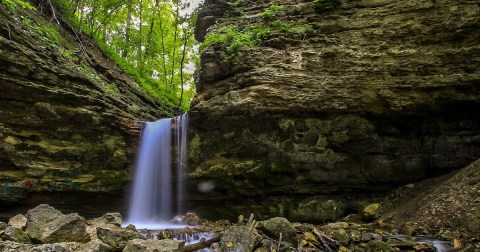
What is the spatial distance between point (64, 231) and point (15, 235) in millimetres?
709

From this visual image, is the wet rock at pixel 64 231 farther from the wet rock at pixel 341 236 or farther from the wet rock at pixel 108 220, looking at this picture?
the wet rock at pixel 341 236

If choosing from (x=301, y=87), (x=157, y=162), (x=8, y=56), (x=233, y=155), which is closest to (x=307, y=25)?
(x=301, y=87)

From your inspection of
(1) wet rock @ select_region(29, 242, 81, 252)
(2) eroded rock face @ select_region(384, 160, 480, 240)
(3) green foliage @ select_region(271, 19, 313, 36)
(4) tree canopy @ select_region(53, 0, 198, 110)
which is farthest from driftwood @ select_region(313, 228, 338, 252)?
(4) tree canopy @ select_region(53, 0, 198, 110)

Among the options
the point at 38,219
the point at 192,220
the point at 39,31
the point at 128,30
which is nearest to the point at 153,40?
the point at 128,30

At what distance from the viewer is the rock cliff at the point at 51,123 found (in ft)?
31.1

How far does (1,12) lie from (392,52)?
12.0 metres

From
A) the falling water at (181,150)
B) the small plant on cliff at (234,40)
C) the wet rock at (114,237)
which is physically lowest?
the wet rock at (114,237)

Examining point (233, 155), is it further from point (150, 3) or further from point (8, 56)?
point (150, 3)

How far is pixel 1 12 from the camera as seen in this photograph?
1027cm

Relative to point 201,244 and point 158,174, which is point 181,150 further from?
point 201,244

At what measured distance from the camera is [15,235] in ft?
17.9

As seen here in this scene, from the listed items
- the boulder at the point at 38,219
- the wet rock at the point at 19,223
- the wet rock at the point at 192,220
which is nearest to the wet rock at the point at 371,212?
the wet rock at the point at 192,220

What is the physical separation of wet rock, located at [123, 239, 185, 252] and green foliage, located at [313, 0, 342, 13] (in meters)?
9.21

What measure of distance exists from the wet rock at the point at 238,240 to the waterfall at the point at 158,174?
507 centimetres
